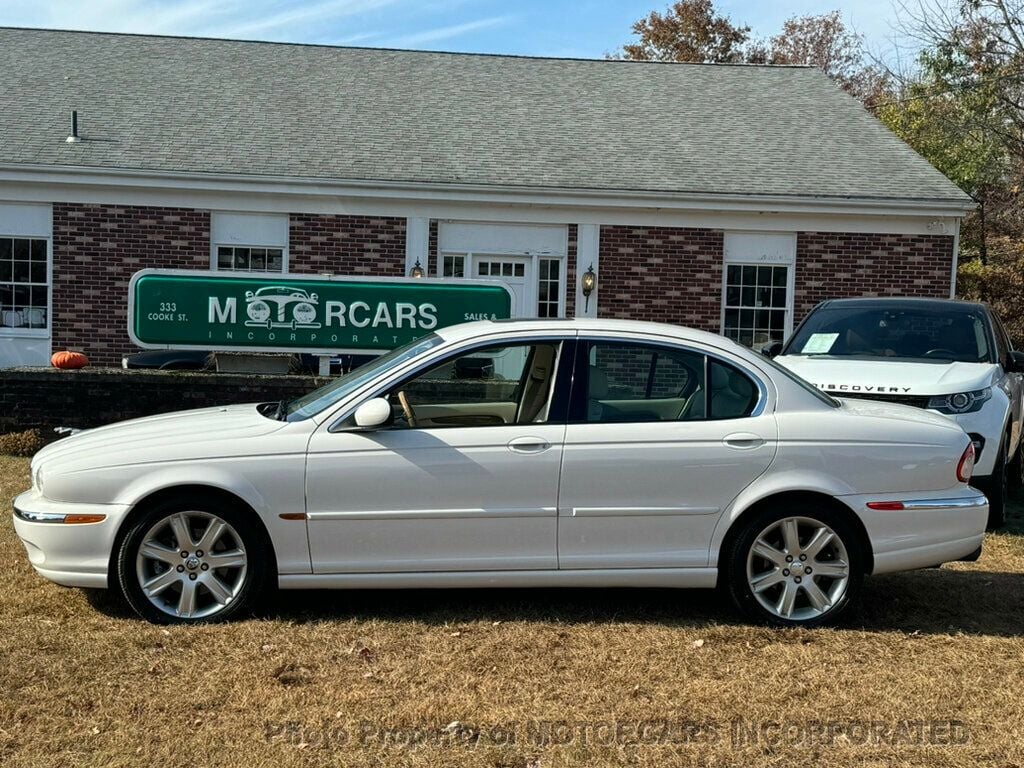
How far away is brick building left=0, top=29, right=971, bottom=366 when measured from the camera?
1485 centimetres

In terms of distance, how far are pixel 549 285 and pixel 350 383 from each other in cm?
1039

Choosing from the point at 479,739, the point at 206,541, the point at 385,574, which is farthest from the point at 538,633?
the point at 206,541

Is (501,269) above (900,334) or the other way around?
above

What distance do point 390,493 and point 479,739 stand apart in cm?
149

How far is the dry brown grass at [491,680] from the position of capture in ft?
12.3

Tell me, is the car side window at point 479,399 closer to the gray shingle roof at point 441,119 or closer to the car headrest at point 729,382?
the car headrest at point 729,382

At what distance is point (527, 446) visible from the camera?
5078 mm

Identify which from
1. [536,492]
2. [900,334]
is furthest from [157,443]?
[900,334]

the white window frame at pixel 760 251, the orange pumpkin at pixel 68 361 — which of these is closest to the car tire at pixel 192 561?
the orange pumpkin at pixel 68 361

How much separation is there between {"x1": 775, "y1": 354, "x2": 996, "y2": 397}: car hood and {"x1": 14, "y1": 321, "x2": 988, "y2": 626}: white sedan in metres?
2.33

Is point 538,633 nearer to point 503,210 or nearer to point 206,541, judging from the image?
point 206,541

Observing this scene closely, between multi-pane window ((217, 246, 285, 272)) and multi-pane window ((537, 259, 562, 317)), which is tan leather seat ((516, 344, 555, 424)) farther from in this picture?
multi-pane window ((217, 246, 285, 272))

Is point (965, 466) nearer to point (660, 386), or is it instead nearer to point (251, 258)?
point (660, 386)

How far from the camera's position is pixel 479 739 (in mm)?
3826
